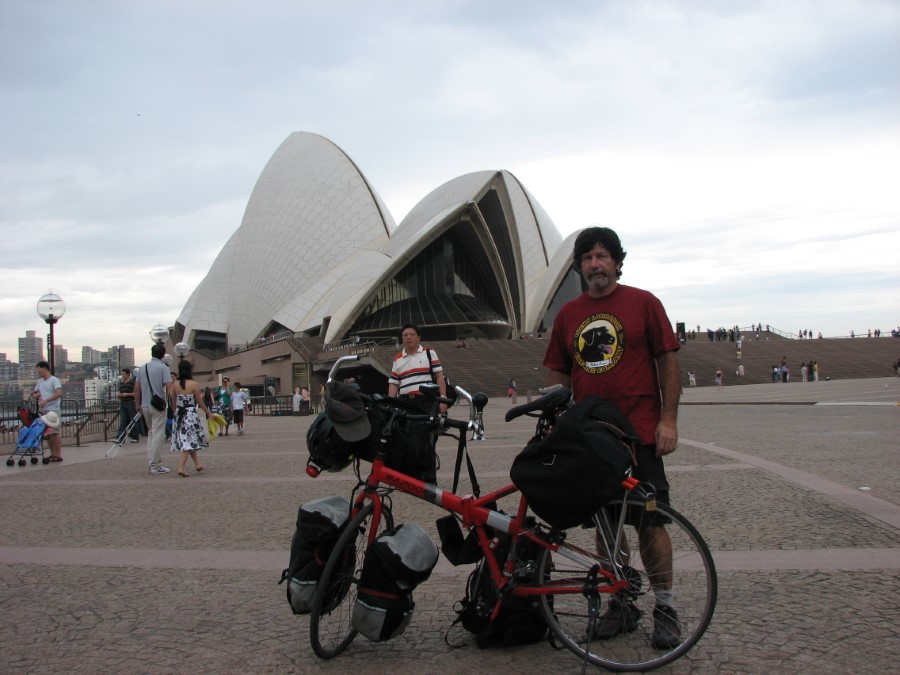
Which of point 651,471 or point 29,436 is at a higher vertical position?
point 651,471

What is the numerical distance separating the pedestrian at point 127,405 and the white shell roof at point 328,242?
27.2 m

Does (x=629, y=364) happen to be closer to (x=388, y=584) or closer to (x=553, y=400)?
(x=553, y=400)

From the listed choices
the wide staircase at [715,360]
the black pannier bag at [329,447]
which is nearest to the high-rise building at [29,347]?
the wide staircase at [715,360]

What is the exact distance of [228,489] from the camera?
6.50 metres

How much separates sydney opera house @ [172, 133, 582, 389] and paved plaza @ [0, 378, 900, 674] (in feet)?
102

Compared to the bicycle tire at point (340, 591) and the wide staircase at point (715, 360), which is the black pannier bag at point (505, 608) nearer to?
the bicycle tire at point (340, 591)

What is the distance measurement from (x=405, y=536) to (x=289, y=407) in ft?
86.4

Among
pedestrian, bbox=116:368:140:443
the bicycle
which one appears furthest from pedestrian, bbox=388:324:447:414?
pedestrian, bbox=116:368:140:443

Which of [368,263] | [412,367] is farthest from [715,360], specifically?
[412,367]

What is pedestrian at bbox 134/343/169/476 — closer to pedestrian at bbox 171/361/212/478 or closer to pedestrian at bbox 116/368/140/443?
pedestrian at bbox 171/361/212/478

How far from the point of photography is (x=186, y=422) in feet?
26.2

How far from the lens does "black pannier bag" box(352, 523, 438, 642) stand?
7.95 feet

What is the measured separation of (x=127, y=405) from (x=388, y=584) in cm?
1150

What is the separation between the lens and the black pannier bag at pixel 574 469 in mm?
2215
